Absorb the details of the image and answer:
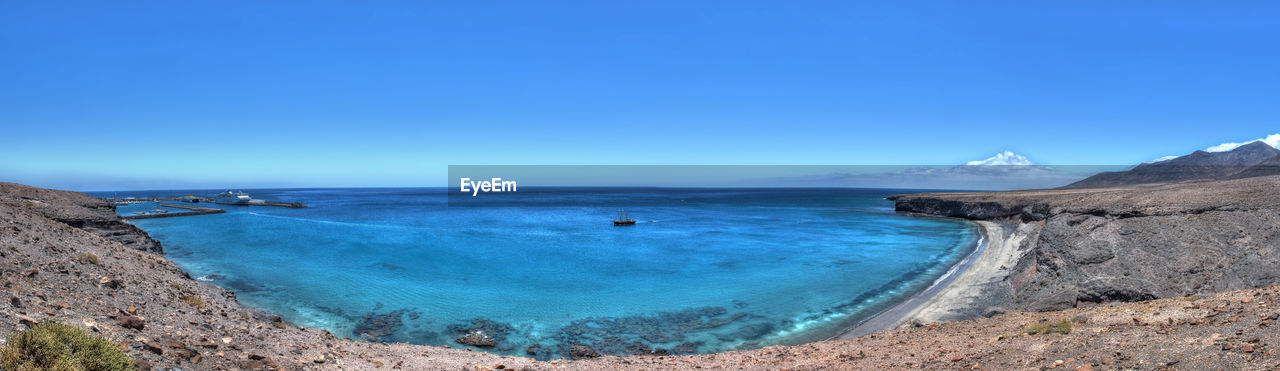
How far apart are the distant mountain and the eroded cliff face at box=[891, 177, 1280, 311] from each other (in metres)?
106

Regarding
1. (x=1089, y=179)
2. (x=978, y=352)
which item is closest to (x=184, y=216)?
(x=978, y=352)

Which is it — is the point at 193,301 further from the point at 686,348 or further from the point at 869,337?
the point at 869,337

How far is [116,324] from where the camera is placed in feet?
27.7

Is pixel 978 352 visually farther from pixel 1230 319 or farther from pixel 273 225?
pixel 273 225

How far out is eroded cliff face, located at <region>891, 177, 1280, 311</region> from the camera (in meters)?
15.3

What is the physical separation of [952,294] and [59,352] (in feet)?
86.0

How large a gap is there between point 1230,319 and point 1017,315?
5490 millimetres

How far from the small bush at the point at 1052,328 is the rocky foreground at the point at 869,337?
0.14 feet

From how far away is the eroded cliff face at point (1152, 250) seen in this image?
1530cm

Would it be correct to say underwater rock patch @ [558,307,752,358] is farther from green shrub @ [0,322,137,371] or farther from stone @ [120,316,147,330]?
green shrub @ [0,322,137,371]

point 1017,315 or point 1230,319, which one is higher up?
point 1230,319

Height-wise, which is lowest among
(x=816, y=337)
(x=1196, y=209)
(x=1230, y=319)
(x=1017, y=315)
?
(x=816, y=337)

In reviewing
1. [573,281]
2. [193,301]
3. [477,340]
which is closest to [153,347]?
[193,301]

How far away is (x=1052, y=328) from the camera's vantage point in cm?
1078
